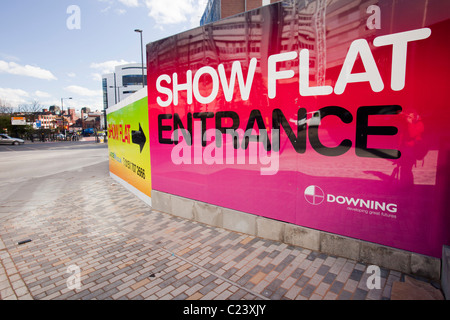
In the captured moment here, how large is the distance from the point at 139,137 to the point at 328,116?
5747 millimetres

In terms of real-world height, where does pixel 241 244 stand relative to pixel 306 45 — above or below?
below

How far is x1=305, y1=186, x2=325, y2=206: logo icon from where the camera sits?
13.2 feet

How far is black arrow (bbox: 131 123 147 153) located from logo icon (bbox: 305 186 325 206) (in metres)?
4.93

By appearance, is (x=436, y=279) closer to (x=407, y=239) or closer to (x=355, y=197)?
(x=407, y=239)

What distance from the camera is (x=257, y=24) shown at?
443cm

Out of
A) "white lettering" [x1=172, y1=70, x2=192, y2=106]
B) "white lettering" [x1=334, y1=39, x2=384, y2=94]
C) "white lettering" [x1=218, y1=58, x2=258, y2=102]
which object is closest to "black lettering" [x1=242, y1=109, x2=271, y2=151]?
"white lettering" [x1=218, y1=58, x2=258, y2=102]

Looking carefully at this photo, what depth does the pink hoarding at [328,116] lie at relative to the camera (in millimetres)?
3137

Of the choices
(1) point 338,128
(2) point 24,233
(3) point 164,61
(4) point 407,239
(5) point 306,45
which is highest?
(3) point 164,61

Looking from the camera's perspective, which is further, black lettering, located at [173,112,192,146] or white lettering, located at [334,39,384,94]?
black lettering, located at [173,112,192,146]

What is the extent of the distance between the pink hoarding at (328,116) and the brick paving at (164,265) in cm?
63
